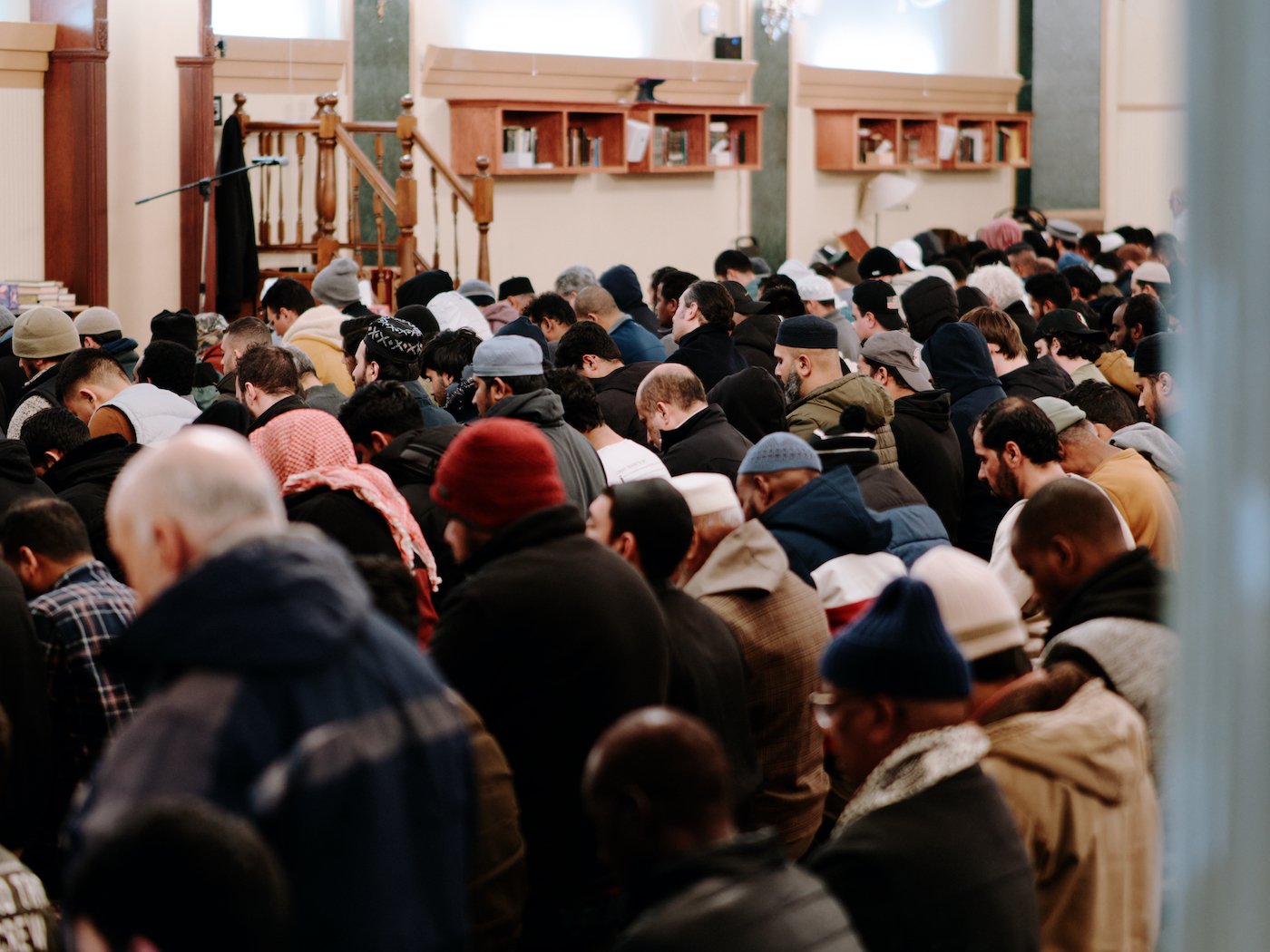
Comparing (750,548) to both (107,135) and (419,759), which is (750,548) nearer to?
(419,759)

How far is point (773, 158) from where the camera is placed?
1457 centimetres

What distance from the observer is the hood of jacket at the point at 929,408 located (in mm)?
5594

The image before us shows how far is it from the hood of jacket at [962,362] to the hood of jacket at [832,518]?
7.78ft

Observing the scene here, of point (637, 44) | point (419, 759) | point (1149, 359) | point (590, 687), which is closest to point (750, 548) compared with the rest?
point (590, 687)

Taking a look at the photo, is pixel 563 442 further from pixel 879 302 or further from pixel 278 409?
pixel 879 302

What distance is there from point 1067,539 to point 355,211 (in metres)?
8.46

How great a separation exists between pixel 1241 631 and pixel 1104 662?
6.06 feet

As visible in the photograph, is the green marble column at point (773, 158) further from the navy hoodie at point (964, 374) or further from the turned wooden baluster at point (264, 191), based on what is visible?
the navy hoodie at point (964, 374)

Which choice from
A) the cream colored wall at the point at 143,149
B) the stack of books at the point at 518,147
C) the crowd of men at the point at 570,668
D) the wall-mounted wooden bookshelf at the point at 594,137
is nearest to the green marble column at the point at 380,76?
the wall-mounted wooden bookshelf at the point at 594,137

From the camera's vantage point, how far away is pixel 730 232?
47.1ft

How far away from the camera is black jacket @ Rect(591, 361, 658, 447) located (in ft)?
20.3

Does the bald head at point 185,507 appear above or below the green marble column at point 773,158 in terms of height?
below

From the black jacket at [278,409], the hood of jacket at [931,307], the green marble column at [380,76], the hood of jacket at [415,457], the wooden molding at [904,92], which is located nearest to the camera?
the hood of jacket at [415,457]

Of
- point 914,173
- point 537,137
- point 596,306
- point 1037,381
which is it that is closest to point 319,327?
point 596,306
